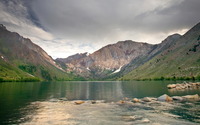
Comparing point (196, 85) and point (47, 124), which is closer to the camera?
point (47, 124)

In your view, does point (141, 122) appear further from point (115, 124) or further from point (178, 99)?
point (178, 99)

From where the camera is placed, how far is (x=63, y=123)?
104 feet

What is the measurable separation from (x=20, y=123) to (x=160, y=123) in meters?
27.0

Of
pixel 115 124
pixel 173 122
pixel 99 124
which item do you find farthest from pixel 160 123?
pixel 99 124

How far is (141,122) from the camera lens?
104ft

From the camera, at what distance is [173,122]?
31547 mm

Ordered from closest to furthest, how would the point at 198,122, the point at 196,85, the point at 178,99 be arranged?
the point at 198,122 → the point at 178,99 → the point at 196,85

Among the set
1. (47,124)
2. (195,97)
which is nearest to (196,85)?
(195,97)

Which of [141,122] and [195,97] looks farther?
[195,97]

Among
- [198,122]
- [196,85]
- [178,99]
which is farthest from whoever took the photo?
[196,85]

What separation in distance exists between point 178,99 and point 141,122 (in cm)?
3740

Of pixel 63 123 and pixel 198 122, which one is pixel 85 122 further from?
pixel 198 122

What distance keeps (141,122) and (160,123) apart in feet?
11.6

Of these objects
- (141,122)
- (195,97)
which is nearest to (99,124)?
(141,122)
